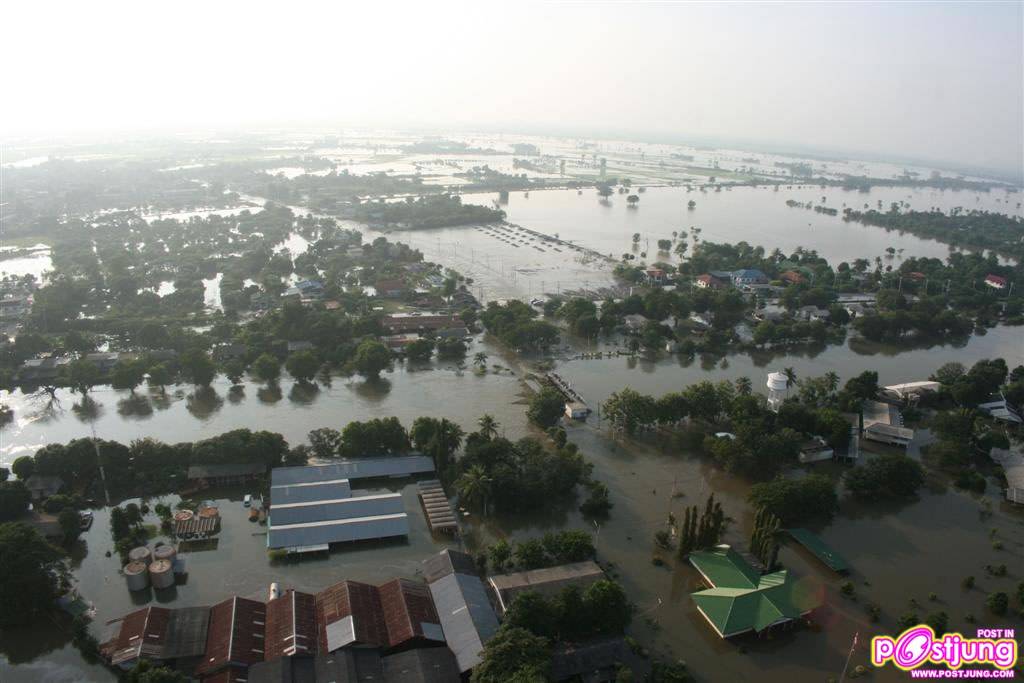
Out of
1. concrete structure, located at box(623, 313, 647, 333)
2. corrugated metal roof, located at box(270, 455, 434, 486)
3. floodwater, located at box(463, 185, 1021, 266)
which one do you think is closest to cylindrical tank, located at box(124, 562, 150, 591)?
corrugated metal roof, located at box(270, 455, 434, 486)

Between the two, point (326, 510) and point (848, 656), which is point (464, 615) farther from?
point (848, 656)

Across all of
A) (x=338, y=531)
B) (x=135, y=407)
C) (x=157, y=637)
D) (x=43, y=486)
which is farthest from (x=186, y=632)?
(x=135, y=407)

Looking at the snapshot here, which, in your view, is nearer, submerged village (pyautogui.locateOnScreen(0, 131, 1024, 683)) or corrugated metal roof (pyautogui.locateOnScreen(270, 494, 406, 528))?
submerged village (pyautogui.locateOnScreen(0, 131, 1024, 683))

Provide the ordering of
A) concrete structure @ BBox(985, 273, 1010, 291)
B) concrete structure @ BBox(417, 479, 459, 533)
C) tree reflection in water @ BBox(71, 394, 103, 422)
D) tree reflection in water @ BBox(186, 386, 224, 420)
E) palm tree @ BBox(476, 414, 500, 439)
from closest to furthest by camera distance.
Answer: concrete structure @ BBox(417, 479, 459, 533)
palm tree @ BBox(476, 414, 500, 439)
tree reflection in water @ BBox(71, 394, 103, 422)
tree reflection in water @ BBox(186, 386, 224, 420)
concrete structure @ BBox(985, 273, 1010, 291)

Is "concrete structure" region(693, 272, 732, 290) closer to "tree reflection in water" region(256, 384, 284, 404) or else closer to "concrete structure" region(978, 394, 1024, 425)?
"concrete structure" region(978, 394, 1024, 425)

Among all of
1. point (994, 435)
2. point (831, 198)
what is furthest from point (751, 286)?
point (831, 198)

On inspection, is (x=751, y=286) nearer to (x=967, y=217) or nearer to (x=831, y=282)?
(x=831, y=282)

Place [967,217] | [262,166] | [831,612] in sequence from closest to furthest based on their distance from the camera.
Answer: [831,612] < [967,217] < [262,166]
